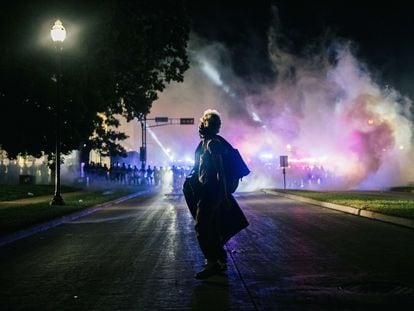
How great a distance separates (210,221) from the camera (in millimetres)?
7141

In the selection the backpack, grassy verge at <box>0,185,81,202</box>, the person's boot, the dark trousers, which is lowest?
the person's boot

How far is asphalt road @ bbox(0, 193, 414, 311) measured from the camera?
20.0 ft

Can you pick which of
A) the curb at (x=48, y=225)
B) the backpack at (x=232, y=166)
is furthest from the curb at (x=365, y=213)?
the curb at (x=48, y=225)

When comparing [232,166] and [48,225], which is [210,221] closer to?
[232,166]

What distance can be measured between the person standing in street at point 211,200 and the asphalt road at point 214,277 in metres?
0.39

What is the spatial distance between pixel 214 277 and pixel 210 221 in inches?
29.9

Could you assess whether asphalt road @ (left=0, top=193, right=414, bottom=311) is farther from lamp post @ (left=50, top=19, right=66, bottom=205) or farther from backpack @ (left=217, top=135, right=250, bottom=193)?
lamp post @ (left=50, top=19, right=66, bottom=205)

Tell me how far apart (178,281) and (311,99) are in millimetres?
52829

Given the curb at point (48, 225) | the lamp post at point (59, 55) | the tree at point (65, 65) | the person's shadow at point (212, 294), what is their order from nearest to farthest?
1. the person's shadow at point (212, 294)
2. the curb at point (48, 225)
3. the lamp post at point (59, 55)
4. the tree at point (65, 65)

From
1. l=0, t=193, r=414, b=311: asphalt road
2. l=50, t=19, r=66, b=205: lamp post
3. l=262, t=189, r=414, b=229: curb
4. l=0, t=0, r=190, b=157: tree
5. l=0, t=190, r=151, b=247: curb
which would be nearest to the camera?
l=0, t=193, r=414, b=311: asphalt road

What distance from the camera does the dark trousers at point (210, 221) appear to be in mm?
7113

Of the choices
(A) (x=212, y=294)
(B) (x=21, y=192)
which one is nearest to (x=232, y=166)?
(A) (x=212, y=294)

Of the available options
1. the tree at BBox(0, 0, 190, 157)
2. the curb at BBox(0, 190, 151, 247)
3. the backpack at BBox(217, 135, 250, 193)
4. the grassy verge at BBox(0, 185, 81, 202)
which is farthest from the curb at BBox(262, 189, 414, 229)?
the grassy verge at BBox(0, 185, 81, 202)

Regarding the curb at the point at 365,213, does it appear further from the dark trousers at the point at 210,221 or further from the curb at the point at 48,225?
the curb at the point at 48,225
